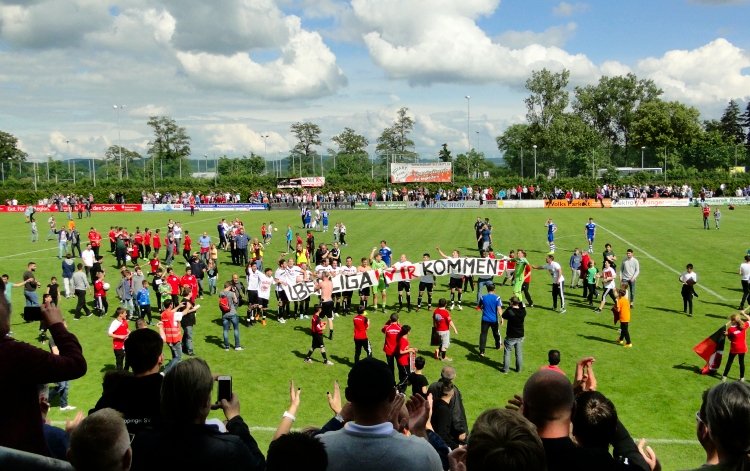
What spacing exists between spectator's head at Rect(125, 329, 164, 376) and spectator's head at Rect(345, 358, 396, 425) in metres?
1.65

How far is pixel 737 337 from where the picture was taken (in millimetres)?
11094

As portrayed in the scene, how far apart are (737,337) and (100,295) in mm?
17172

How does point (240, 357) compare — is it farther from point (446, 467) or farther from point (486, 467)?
point (486, 467)

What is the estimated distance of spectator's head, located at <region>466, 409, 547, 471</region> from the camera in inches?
100

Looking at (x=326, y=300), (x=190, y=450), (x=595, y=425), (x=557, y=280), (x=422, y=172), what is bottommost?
(x=326, y=300)

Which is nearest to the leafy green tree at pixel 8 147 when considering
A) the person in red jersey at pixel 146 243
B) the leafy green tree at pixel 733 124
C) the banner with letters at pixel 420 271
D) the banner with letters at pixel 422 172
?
the banner with letters at pixel 422 172

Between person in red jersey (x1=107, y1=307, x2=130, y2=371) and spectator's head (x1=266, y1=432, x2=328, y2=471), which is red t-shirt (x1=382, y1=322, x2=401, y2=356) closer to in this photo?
person in red jersey (x1=107, y1=307, x2=130, y2=371)

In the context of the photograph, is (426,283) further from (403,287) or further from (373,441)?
(373,441)

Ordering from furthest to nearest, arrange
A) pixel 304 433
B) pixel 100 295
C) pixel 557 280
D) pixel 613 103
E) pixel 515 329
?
pixel 613 103 → pixel 100 295 → pixel 557 280 → pixel 515 329 → pixel 304 433

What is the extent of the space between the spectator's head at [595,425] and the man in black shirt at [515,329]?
8.07 m

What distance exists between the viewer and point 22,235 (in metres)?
37.8

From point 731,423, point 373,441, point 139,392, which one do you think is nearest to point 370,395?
point 373,441

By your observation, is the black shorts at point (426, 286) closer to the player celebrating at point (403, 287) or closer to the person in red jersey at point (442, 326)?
the player celebrating at point (403, 287)

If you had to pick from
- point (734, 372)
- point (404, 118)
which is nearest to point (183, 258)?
point (734, 372)
